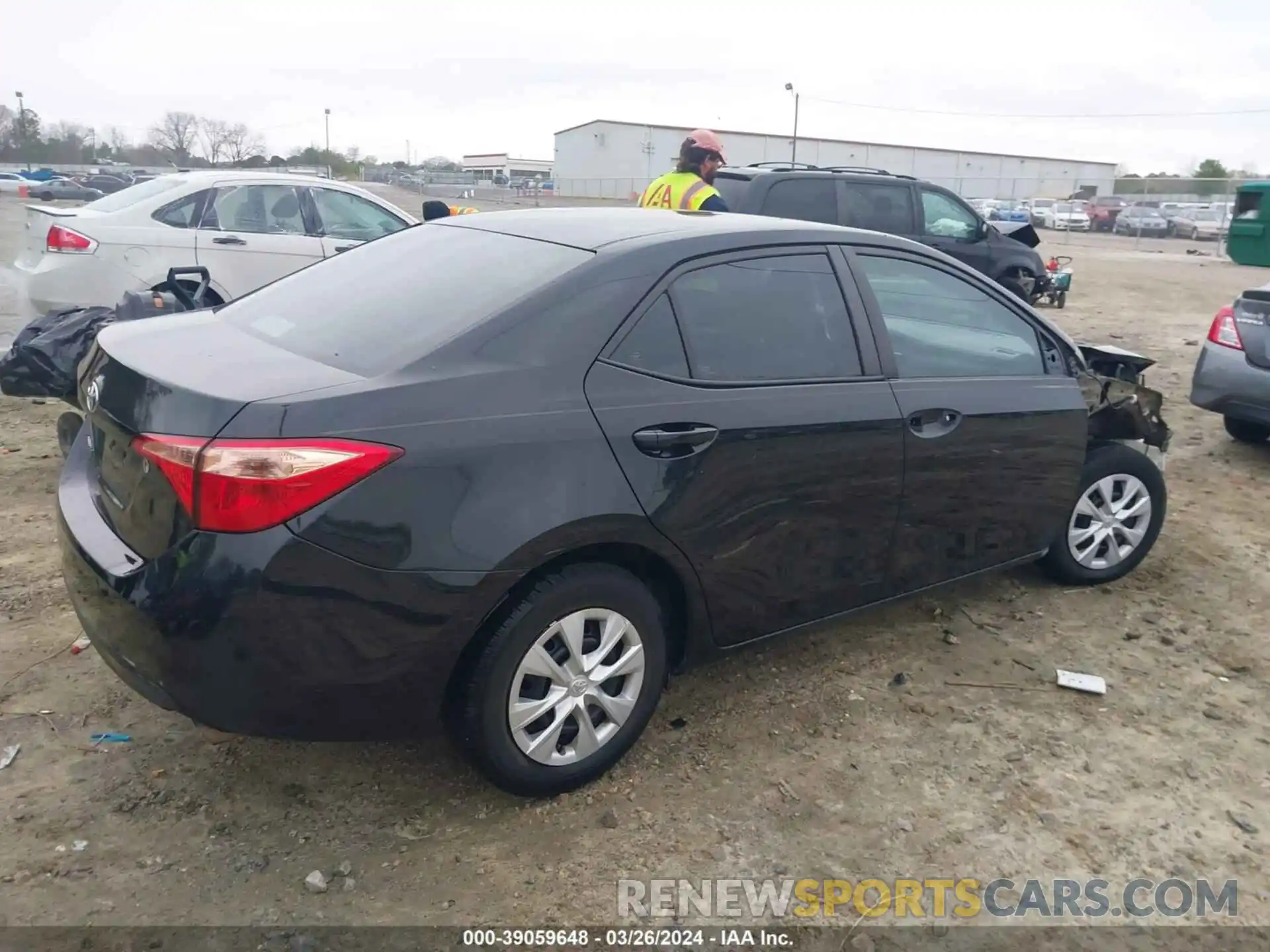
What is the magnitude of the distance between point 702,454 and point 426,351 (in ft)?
2.77

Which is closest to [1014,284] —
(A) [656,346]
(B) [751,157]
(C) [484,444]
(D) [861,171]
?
(D) [861,171]

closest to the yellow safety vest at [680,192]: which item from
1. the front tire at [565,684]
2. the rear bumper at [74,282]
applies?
the front tire at [565,684]

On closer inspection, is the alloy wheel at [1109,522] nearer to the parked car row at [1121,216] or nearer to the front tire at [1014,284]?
the front tire at [1014,284]

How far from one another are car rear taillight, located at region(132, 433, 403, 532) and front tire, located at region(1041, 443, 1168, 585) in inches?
127

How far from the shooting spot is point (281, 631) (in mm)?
2311

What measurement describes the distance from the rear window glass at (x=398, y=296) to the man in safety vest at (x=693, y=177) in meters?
2.50

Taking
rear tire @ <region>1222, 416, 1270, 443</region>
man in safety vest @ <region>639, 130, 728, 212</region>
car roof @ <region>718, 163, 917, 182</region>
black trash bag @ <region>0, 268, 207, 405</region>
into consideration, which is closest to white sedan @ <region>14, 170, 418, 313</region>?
black trash bag @ <region>0, 268, 207, 405</region>

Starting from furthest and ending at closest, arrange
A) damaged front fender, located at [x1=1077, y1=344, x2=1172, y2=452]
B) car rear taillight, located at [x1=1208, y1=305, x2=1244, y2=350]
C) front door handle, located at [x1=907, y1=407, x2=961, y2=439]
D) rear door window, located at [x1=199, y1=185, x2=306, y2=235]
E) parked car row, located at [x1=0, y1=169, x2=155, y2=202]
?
parked car row, located at [x1=0, y1=169, x2=155, y2=202], rear door window, located at [x1=199, y1=185, x2=306, y2=235], car rear taillight, located at [x1=1208, y1=305, x2=1244, y2=350], damaged front fender, located at [x1=1077, y1=344, x2=1172, y2=452], front door handle, located at [x1=907, y1=407, x2=961, y2=439]

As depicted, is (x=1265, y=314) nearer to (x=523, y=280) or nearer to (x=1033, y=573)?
(x=1033, y=573)

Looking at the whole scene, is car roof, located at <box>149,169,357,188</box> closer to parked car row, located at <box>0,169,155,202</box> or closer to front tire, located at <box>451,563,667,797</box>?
front tire, located at <box>451,563,667,797</box>

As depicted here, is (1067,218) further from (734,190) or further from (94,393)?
(94,393)

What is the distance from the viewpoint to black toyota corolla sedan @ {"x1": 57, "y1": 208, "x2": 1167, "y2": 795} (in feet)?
7.61

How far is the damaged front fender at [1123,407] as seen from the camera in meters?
4.27

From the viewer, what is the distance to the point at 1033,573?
458cm
